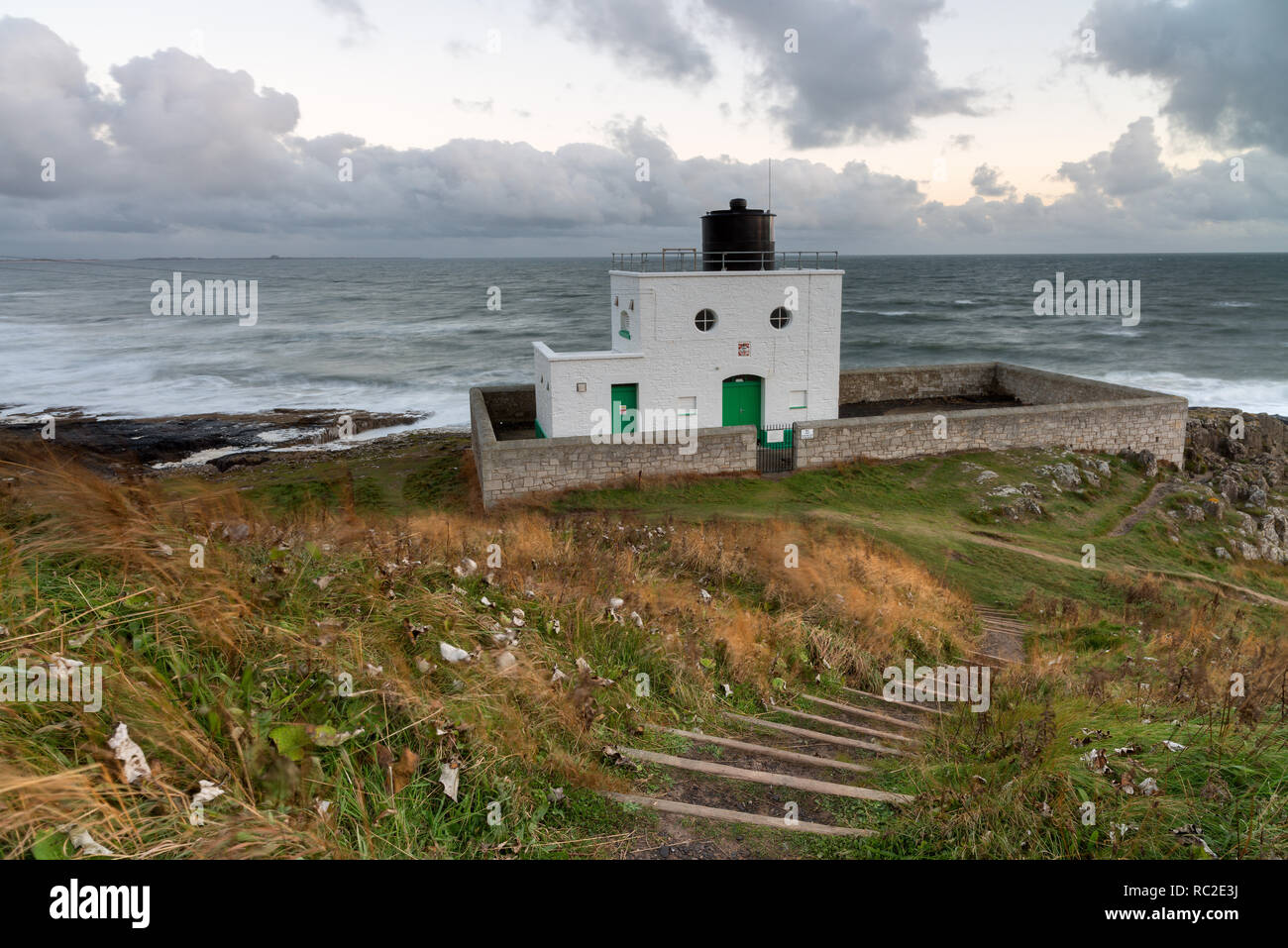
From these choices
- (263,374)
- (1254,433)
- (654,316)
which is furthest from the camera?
(263,374)

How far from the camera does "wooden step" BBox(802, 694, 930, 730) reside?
19.3 feet

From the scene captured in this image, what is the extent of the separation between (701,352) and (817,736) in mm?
14929

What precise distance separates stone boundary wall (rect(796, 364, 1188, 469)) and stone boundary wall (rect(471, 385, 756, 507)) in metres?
1.80

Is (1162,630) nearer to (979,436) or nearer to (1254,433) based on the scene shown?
(979,436)

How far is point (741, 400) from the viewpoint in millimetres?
20391

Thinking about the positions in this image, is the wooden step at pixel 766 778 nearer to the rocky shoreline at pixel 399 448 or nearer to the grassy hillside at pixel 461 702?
the grassy hillside at pixel 461 702

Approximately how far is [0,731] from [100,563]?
61.7 inches

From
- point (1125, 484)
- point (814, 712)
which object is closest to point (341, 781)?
point (814, 712)

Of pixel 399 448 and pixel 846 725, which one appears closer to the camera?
pixel 846 725

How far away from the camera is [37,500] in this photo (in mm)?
4938

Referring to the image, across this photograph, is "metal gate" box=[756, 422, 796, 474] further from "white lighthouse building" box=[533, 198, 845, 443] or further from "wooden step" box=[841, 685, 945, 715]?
"wooden step" box=[841, 685, 945, 715]
